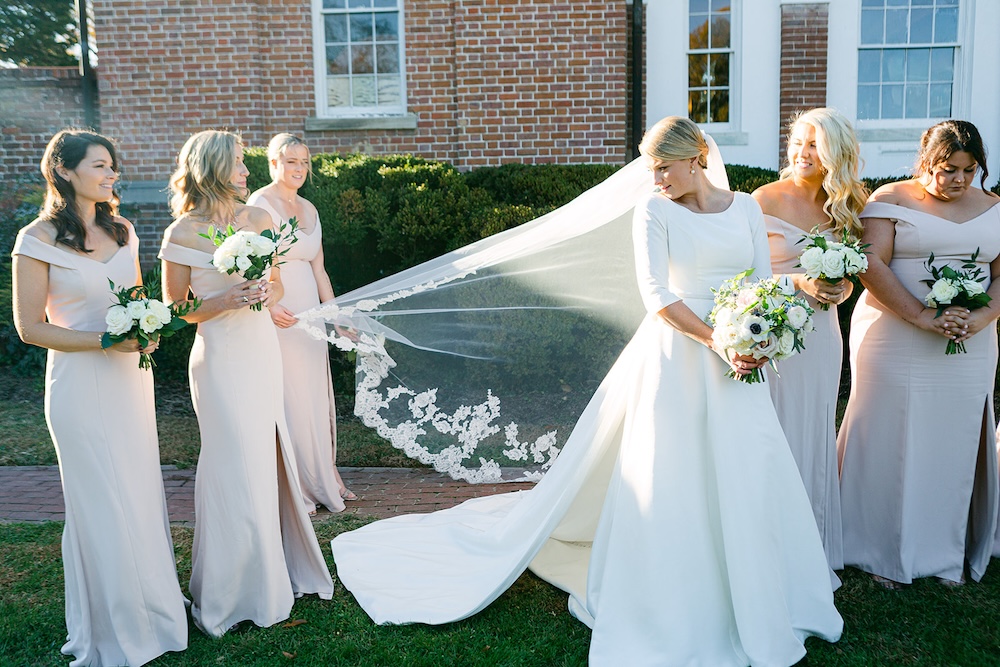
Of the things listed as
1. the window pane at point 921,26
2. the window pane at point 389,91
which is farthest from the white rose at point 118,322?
the window pane at point 921,26

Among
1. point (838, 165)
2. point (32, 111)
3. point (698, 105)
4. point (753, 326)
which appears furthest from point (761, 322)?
point (32, 111)

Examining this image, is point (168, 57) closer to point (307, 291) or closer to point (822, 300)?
point (307, 291)

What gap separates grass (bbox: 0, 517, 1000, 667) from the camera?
13.1ft

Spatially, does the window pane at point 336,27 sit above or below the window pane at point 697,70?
above

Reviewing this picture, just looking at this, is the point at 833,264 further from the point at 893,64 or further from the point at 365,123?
the point at 893,64

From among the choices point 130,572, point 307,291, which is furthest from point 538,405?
point 130,572

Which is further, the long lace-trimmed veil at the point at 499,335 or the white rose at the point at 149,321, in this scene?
the long lace-trimmed veil at the point at 499,335

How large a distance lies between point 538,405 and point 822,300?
1887 millimetres

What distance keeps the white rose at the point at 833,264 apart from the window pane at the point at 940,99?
926cm

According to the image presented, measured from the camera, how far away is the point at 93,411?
3879 mm

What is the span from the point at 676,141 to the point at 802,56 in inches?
340

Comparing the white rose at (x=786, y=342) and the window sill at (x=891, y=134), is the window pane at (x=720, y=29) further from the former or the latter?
the white rose at (x=786, y=342)

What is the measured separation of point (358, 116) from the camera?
11.5 metres

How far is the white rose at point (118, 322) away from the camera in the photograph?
3.68 m
